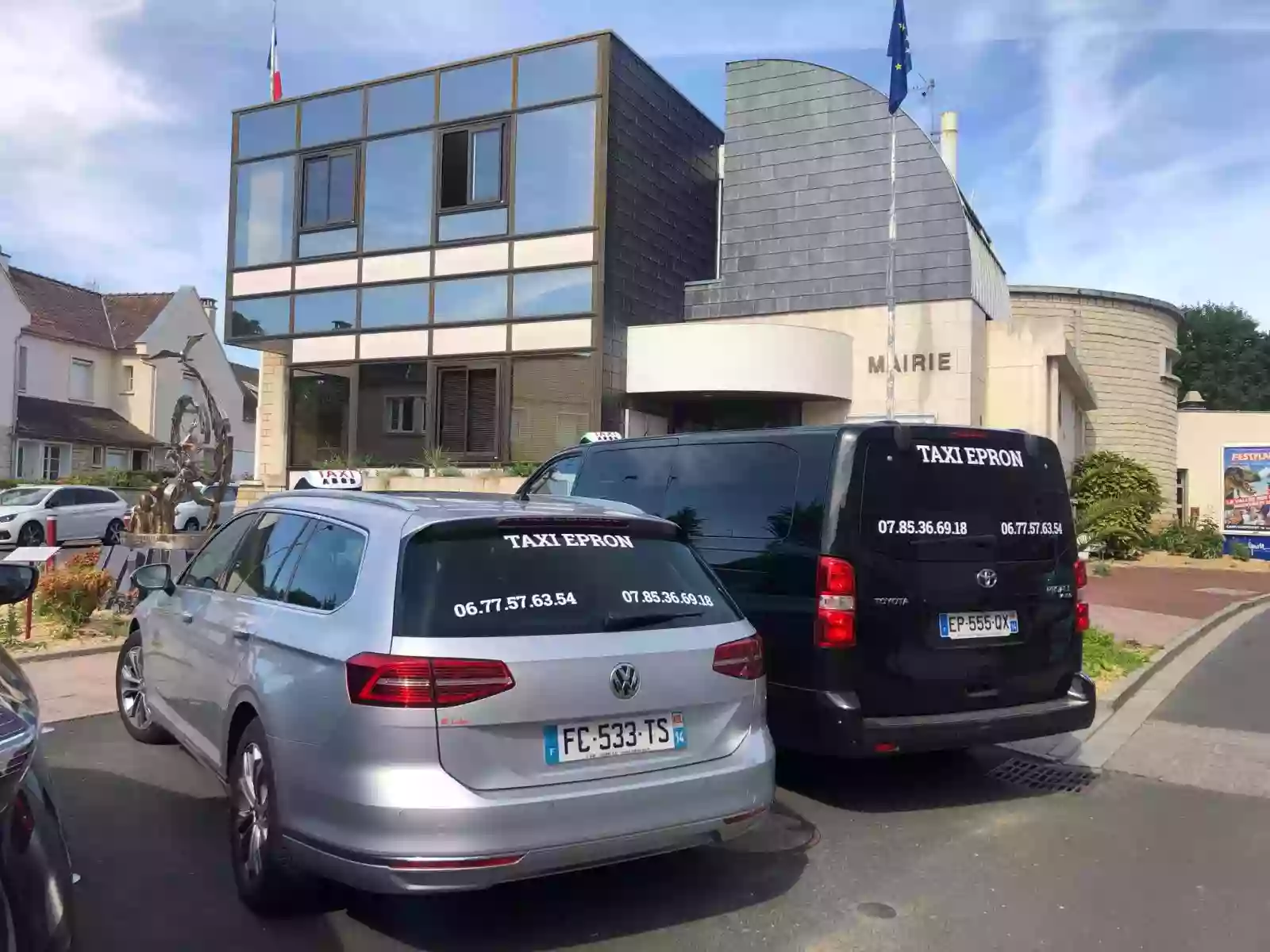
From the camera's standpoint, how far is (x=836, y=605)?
5.12 m

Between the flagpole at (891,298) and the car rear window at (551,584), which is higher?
the flagpole at (891,298)

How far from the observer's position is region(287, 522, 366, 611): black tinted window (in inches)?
151

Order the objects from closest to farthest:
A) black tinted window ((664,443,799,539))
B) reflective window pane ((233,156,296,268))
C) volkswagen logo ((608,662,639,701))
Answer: volkswagen logo ((608,662,639,701)), black tinted window ((664,443,799,539)), reflective window pane ((233,156,296,268))

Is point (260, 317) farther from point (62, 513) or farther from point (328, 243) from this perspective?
point (62, 513)

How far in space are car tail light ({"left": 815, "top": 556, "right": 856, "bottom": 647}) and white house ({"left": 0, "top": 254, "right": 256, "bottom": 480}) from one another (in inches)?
1326

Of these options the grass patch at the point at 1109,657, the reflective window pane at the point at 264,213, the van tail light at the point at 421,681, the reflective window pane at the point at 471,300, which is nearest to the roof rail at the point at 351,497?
the van tail light at the point at 421,681

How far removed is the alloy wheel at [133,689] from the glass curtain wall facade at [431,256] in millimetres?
11855

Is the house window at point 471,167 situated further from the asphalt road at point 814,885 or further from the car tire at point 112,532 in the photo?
the asphalt road at point 814,885

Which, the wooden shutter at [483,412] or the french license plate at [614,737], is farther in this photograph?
the wooden shutter at [483,412]

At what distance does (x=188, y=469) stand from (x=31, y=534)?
13.1m

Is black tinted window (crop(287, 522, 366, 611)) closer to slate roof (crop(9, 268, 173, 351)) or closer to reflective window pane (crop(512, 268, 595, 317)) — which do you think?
reflective window pane (crop(512, 268, 595, 317))

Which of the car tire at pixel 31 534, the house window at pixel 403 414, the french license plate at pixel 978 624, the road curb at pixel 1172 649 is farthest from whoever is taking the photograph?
the car tire at pixel 31 534

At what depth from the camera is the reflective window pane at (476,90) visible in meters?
18.4

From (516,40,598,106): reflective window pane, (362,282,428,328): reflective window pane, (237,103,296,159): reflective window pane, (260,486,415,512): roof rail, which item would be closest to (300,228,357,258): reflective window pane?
(362,282,428,328): reflective window pane
